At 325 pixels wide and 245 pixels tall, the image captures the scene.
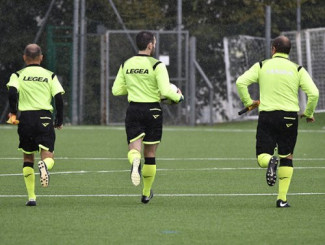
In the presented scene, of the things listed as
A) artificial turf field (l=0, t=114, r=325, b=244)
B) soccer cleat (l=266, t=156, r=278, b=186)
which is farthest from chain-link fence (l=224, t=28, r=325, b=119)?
soccer cleat (l=266, t=156, r=278, b=186)

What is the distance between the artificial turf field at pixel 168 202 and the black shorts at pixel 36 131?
2.10 feet

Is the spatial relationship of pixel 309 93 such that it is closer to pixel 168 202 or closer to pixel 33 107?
pixel 168 202

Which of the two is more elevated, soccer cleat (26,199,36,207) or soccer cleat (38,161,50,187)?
soccer cleat (38,161,50,187)

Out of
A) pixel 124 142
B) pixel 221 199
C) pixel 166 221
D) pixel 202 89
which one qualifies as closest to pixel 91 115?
pixel 202 89

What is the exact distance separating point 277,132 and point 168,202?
1.46 m

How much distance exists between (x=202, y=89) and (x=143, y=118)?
66.8 feet

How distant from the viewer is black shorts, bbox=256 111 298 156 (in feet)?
38.6

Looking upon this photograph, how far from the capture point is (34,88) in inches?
467

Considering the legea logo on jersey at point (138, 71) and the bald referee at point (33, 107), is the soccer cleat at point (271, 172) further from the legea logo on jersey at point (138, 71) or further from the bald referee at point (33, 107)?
the bald referee at point (33, 107)

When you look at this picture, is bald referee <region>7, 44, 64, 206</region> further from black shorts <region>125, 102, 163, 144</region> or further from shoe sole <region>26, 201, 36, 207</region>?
black shorts <region>125, 102, 163, 144</region>

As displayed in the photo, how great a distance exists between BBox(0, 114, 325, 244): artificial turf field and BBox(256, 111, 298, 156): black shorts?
0.63 metres

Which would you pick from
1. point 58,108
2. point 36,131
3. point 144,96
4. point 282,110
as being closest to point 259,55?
point 144,96

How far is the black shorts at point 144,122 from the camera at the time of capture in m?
12.0

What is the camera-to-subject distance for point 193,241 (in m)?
9.04
